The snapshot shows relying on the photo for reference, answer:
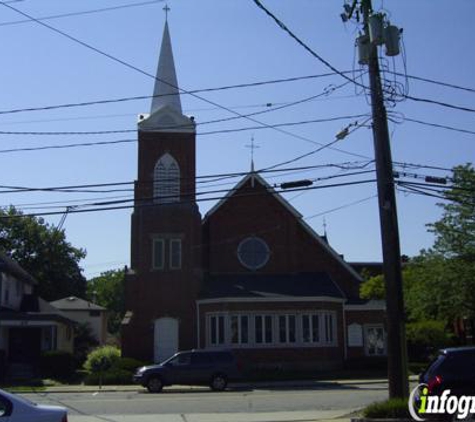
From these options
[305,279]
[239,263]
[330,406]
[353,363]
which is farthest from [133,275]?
[330,406]

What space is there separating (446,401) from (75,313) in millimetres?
51410

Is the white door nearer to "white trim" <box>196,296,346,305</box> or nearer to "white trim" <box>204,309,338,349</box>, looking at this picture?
"white trim" <box>204,309,338,349</box>

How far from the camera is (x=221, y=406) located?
21.2 m

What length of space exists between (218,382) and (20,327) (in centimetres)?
1556

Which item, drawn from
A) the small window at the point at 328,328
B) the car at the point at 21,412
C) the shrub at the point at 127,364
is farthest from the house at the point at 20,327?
the car at the point at 21,412

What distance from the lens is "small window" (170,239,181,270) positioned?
40000 millimetres

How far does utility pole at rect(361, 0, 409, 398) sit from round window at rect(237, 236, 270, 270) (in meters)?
25.2

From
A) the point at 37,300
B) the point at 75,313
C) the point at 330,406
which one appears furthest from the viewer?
the point at 75,313

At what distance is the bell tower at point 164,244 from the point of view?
39.3 metres

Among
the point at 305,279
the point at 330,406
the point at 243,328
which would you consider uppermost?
the point at 305,279

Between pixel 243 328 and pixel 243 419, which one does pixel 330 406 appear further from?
pixel 243 328

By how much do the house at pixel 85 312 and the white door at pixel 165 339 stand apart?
20548mm

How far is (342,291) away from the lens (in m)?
Result: 43.1

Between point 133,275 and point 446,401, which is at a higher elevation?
point 133,275
